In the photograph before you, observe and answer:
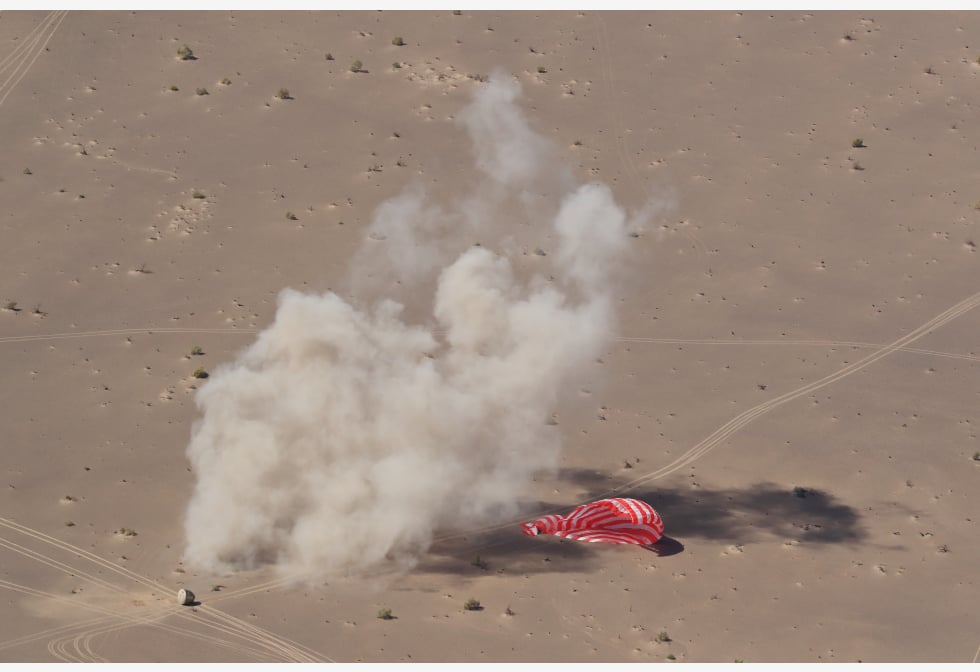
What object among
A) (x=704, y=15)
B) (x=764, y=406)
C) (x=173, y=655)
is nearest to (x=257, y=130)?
(x=704, y=15)

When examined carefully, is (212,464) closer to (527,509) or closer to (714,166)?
(527,509)

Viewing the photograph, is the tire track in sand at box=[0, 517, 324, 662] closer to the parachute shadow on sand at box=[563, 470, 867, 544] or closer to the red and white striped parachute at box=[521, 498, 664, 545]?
the red and white striped parachute at box=[521, 498, 664, 545]

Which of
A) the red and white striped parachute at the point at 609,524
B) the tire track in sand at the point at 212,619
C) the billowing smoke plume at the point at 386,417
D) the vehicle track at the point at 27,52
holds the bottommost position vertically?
the tire track in sand at the point at 212,619

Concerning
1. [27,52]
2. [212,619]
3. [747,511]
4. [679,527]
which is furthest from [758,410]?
[27,52]

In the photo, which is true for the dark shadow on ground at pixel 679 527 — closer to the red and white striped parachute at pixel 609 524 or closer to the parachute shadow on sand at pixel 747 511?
the parachute shadow on sand at pixel 747 511

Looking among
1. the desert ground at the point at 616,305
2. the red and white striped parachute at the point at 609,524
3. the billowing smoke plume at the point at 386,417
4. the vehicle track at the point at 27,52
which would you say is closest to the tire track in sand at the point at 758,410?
the desert ground at the point at 616,305

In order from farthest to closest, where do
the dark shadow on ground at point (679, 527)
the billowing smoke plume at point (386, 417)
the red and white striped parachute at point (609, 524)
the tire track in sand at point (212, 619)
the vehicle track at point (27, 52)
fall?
the vehicle track at point (27, 52) → the red and white striped parachute at point (609, 524) → the dark shadow on ground at point (679, 527) → the billowing smoke plume at point (386, 417) → the tire track in sand at point (212, 619)

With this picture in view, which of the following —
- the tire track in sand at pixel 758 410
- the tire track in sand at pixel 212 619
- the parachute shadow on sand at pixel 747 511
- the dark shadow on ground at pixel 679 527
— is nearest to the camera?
the tire track in sand at pixel 212 619

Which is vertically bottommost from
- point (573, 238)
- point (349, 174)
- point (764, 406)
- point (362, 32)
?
point (764, 406)
